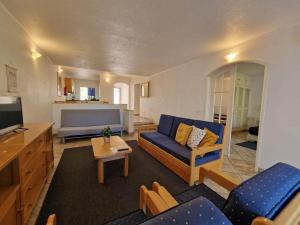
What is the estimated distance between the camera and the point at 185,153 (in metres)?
2.30

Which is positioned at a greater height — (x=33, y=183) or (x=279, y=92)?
(x=279, y=92)

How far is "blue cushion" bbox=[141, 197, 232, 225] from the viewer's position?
0.47 metres

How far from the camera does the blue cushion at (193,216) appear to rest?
0.47m

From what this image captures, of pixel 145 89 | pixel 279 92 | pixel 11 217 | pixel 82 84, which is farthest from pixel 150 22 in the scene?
pixel 82 84

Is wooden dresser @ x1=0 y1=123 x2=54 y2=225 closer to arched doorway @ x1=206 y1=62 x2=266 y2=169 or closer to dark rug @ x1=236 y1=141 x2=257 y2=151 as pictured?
arched doorway @ x1=206 y1=62 x2=266 y2=169

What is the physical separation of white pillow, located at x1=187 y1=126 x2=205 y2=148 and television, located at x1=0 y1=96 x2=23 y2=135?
2522 mm

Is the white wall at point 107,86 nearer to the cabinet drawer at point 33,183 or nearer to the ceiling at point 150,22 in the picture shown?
the ceiling at point 150,22

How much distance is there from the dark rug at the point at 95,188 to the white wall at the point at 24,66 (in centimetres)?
133

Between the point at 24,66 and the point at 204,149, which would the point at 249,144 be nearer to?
the point at 204,149

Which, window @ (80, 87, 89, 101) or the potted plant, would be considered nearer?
the potted plant

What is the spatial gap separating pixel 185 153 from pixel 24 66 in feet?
A: 10.8

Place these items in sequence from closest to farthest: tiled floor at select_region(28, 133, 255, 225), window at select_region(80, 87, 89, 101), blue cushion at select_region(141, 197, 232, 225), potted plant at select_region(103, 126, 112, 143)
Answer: blue cushion at select_region(141, 197, 232, 225), tiled floor at select_region(28, 133, 255, 225), potted plant at select_region(103, 126, 112, 143), window at select_region(80, 87, 89, 101)

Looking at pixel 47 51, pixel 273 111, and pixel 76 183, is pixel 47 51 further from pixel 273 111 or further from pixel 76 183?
pixel 273 111

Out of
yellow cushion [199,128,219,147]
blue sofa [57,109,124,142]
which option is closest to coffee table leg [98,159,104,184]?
yellow cushion [199,128,219,147]
